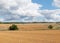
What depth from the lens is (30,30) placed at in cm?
1084

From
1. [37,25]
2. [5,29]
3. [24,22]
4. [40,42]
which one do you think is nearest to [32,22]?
[24,22]

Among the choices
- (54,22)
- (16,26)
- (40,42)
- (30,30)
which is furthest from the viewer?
(30,30)

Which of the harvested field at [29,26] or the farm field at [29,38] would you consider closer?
the farm field at [29,38]

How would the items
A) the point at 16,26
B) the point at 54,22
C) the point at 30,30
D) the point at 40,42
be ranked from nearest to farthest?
the point at 40,42 → the point at 54,22 → the point at 16,26 → the point at 30,30

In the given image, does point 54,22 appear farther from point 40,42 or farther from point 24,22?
point 40,42

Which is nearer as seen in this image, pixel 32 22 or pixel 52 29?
pixel 32 22

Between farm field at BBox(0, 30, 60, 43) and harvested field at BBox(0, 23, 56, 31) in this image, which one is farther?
harvested field at BBox(0, 23, 56, 31)

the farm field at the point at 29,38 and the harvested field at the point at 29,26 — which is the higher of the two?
the harvested field at the point at 29,26

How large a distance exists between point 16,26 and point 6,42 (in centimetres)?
309

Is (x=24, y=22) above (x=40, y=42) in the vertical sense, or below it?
above

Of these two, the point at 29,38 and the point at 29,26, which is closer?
the point at 29,38

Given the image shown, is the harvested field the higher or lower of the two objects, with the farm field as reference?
higher

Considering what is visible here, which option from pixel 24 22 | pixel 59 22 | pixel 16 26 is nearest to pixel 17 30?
pixel 16 26

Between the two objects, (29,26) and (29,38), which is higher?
→ (29,26)
